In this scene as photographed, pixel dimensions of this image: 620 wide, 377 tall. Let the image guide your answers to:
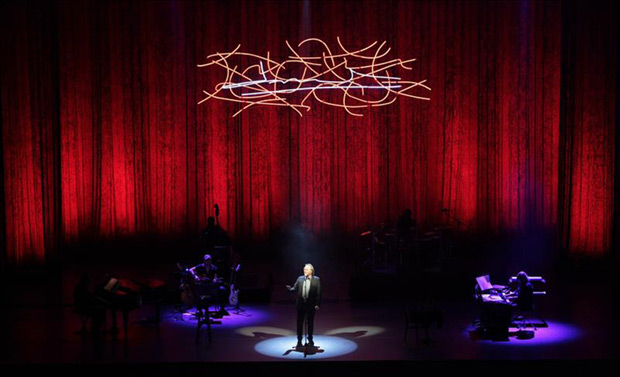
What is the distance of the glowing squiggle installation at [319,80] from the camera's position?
16609 millimetres

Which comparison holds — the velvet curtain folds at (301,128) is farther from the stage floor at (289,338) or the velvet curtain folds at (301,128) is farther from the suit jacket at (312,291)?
the suit jacket at (312,291)

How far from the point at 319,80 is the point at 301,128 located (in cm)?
105

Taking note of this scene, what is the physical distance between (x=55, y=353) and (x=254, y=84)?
26.3 ft

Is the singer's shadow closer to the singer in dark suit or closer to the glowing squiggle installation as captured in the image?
the singer in dark suit

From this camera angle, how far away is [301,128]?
1680cm

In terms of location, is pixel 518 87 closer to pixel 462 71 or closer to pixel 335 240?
pixel 462 71

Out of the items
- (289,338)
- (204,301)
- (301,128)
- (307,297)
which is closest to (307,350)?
(307,297)

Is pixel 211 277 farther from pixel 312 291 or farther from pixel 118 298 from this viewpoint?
pixel 312 291

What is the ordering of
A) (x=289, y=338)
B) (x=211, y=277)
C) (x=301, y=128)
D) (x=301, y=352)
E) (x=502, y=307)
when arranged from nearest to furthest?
(x=301, y=352)
(x=502, y=307)
(x=289, y=338)
(x=211, y=277)
(x=301, y=128)

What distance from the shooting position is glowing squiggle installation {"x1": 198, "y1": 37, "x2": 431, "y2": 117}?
16.6 m

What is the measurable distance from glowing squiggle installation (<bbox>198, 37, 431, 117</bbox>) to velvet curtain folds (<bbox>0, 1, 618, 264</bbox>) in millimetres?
189

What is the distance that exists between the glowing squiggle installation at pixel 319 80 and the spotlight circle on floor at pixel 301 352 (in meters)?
6.95

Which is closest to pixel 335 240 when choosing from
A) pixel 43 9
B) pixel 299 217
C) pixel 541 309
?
pixel 299 217

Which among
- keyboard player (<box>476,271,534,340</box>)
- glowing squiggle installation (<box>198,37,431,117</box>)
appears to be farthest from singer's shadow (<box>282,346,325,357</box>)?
glowing squiggle installation (<box>198,37,431,117</box>)
